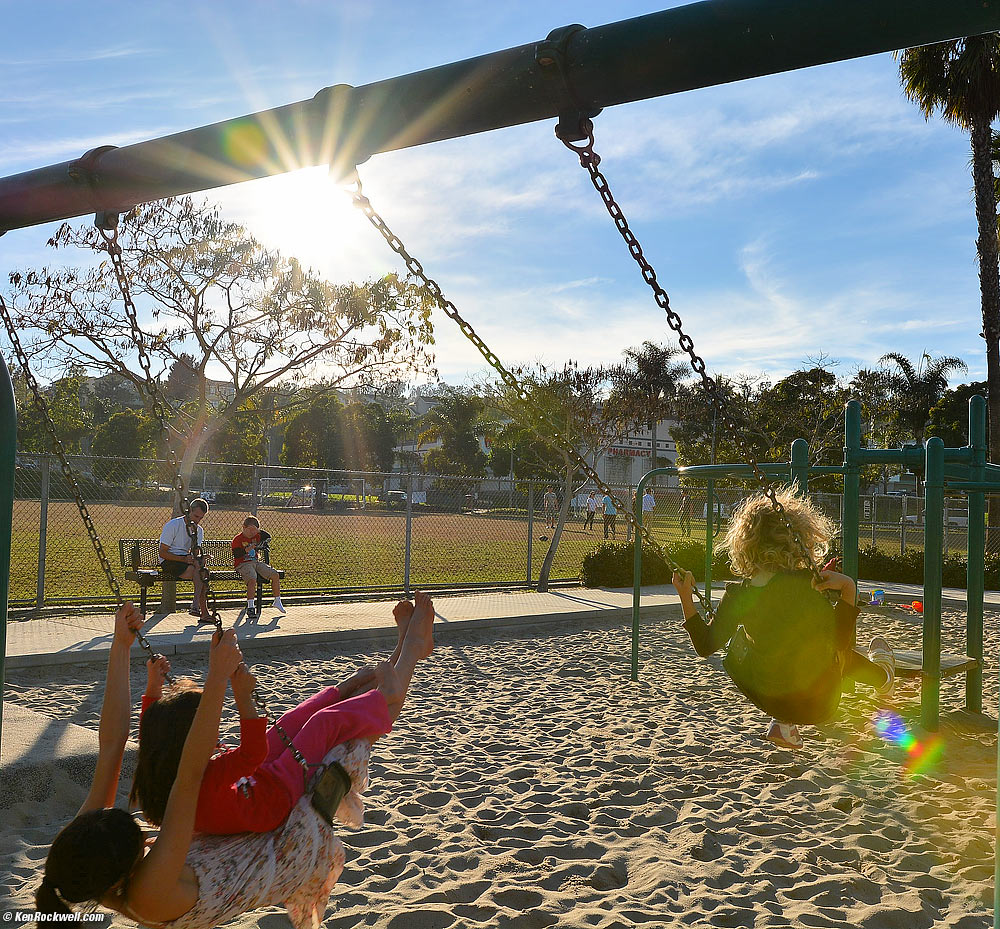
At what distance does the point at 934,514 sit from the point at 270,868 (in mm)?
4969

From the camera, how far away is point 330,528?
20719 millimetres

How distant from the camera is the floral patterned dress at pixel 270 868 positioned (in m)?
1.94

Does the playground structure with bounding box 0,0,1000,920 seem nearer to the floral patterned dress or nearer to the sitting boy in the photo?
the floral patterned dress

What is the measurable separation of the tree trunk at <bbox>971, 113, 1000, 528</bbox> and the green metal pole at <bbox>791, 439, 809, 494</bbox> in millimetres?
12274

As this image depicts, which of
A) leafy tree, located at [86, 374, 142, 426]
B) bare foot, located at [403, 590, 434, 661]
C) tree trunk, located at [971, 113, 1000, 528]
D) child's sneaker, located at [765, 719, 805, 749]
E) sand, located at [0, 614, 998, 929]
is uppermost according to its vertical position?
leafy tree, located at [86, 374, 142, 426]

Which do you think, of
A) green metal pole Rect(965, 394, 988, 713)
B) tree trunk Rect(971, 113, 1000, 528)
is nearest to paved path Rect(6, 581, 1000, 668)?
green metal pole Rect(965, 394, 988, 713)

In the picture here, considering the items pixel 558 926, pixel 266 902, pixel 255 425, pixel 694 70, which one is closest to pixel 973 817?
pixel 558 926

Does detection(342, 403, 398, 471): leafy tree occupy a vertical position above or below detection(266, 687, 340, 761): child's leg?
above

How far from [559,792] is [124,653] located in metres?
2.74

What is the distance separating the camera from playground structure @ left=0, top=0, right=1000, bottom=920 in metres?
1.66

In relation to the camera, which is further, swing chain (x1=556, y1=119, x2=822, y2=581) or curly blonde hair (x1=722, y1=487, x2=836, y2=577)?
curly blonde hair (x1=722, y1=487, x2=836, y2=577)

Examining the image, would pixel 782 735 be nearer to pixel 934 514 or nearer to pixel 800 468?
pixel 934 514

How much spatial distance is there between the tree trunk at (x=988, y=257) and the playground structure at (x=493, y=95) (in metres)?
17.2

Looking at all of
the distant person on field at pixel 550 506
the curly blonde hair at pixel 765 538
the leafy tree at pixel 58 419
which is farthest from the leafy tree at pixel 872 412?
the leafy tree at pixel 58 419
